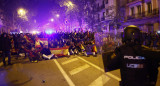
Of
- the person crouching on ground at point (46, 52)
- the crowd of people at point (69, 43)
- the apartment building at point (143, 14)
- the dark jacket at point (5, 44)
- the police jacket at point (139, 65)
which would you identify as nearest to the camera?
the police jacket at point (139, 65)

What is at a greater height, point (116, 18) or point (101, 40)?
point (116, 18)

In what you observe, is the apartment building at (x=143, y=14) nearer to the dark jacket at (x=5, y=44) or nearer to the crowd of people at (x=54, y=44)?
the crowd of people at (x=54, y=44)

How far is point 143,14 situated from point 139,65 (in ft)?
103

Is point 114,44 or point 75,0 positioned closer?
point 114,44

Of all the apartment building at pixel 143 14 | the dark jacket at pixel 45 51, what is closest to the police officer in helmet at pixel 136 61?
the dark jacket at pixel 45 51

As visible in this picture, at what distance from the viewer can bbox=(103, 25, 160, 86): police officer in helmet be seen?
1.98 meters

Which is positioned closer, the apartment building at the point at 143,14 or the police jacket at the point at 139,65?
the police jacket at the point at 139,65

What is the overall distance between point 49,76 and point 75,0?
27.0m

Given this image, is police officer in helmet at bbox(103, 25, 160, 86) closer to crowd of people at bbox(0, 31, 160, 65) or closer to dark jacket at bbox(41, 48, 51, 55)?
crowd of people at bbox(0, 31, 160, 65)

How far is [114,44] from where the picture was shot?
1198 centimetres

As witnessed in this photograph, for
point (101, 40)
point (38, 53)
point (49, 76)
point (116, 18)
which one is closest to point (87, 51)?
point (101, 40)

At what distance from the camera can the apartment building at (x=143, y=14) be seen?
26856 mm

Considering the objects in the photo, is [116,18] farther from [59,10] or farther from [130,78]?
[130,78]

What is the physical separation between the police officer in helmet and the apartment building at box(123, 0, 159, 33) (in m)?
23.5
